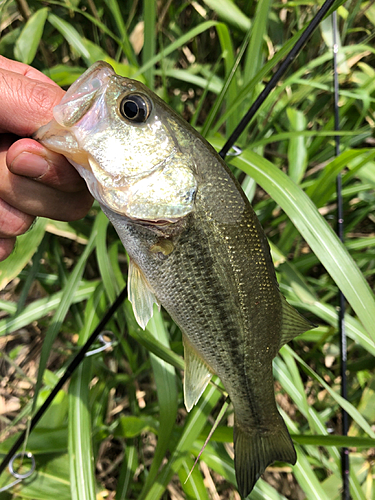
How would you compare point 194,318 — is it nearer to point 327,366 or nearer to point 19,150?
point 19,150

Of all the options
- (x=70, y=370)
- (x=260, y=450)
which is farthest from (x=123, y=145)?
(x=260, y=450)

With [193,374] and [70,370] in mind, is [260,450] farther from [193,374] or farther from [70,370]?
[70,370]

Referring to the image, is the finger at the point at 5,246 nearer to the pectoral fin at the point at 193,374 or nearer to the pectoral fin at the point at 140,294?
the pectoral fin at the point at 140,294

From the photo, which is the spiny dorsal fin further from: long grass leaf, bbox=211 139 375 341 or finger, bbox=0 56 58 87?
finger, bbox=0 56 58 87

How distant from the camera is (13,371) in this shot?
1.97m

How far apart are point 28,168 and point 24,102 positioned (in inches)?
6.4

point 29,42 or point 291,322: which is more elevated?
point 29,42

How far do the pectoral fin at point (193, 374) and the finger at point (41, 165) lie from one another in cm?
57

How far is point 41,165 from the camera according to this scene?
35.4 inches

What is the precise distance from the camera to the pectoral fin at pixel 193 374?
1.02 meters

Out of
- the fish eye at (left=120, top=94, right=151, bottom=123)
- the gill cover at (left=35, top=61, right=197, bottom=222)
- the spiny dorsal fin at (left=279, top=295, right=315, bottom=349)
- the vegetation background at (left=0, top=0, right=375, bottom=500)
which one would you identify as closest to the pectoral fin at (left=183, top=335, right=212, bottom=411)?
the vegetation background at (left=0, top=0, right=375, bottom=500)

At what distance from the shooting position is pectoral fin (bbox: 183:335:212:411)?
1.02 metres

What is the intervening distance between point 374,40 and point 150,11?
180 centimetres

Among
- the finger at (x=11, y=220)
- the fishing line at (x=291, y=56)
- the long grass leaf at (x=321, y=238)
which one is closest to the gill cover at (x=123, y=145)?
the finger at (x=11, y=220)
